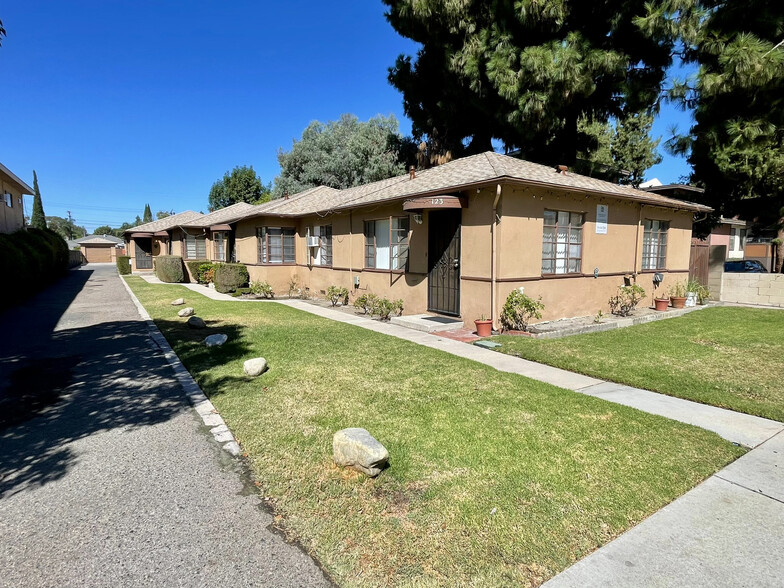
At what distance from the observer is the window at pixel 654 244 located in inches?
492

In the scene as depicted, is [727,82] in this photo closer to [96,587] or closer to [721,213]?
[721,213]

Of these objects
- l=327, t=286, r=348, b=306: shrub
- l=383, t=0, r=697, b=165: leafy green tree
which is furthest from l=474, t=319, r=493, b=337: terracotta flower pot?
l=383, t=0, r=697, b=165: leafy green tree

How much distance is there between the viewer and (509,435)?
13.6 feet

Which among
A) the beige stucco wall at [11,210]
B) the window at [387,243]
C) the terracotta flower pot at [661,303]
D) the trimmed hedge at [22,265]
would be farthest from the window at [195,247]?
the terracotta flower pot at [661,303]

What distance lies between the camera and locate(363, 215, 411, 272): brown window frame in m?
11.4

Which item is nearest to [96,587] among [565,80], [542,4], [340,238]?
[340,238]

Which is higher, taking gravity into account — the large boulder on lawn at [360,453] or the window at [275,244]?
the window at [275,244]

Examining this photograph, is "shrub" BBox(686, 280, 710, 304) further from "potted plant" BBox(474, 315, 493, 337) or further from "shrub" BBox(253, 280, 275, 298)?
"shrub" BBox(253, 280, 275, 298)

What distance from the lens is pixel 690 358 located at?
7152 mm

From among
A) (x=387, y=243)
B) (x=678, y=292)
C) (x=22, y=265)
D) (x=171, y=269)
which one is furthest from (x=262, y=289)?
(x=678, y=292)

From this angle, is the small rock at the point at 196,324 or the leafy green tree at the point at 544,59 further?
the leafy green tree at the point at 544,59

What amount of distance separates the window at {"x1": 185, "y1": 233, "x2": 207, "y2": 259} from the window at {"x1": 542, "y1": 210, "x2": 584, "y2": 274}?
21.5 m

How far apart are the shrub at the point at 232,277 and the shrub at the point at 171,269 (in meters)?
7.35

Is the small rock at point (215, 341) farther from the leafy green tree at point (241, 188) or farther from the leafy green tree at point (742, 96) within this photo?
the leafy green tree at point (241, 188)
